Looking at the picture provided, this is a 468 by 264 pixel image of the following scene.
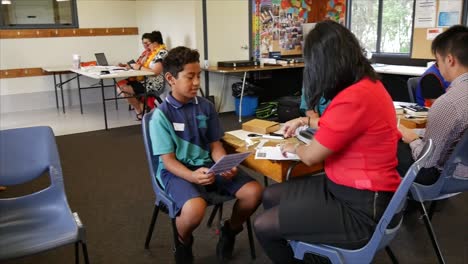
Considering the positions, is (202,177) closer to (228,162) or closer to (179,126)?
(228,162)

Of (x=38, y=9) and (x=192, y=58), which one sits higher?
(x=38, y=9)

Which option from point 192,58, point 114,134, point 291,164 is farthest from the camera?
point 114,134

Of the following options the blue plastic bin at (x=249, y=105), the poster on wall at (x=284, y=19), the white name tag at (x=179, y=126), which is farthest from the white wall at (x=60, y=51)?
the white name tag at (x=179, y=126)

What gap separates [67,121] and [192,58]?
14.1 ft

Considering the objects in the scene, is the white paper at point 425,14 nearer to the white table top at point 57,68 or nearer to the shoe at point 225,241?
the shoe at point 225,241

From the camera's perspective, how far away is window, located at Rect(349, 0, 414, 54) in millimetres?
6273

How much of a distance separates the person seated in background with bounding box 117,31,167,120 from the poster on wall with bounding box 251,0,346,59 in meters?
1.51

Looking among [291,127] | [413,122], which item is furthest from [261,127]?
[413,122]

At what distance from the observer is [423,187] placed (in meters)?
2.06

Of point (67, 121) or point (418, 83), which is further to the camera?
point (67, 121)

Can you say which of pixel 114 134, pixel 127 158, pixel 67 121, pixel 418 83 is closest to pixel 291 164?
pixel 418 83

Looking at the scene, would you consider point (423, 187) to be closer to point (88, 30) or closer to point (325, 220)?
point (325, 220)

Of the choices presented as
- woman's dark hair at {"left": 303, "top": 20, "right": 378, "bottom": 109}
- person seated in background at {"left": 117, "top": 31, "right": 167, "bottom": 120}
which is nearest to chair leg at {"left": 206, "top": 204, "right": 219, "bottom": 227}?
woman's dark hair at {"left": 303, "top": 20, "right": 378, "bottom": 109}

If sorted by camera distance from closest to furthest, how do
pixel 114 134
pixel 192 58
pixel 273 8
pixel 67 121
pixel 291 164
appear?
pixel 291 164
pixel 192 58
pixel 114 134
pixel 67 121
pixel 273 8
